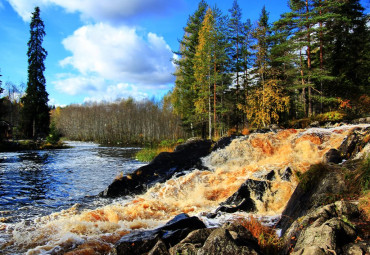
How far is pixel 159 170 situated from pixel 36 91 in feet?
125

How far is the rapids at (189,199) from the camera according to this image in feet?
18.2

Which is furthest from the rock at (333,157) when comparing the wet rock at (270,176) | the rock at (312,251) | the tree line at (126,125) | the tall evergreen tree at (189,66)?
the tree line at (126,125)

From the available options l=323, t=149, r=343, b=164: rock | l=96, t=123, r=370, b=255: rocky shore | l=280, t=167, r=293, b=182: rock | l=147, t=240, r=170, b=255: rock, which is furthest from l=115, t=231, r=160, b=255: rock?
l=323, t=149, r=343, b=164: rock

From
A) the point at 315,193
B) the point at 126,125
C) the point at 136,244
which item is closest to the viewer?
the point at 136,244

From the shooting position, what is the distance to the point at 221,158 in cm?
1372

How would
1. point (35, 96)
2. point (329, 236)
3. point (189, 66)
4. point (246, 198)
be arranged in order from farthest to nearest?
point (35, 96) → point (189, 66) → point (246, 198) → point (329, 236)

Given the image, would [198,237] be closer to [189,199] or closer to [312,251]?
[312,251]

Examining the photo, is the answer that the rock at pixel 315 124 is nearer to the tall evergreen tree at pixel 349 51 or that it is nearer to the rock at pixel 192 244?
the tall evergreen tree at pixel 349 51

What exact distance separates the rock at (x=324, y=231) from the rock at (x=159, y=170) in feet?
26.9

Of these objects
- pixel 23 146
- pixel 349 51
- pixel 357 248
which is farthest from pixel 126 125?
pixel 357 248

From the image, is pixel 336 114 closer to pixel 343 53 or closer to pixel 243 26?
pixel 343 53

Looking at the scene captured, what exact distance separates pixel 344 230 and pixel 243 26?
25429mm

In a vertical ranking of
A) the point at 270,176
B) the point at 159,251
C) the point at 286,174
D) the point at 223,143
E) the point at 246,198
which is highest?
the point at 223,143

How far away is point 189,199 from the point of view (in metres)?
8.95
